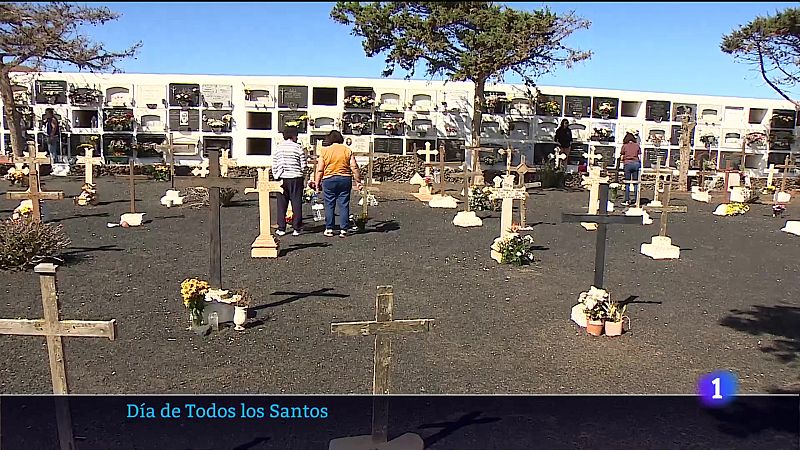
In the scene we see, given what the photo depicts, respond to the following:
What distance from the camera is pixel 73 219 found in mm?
10797

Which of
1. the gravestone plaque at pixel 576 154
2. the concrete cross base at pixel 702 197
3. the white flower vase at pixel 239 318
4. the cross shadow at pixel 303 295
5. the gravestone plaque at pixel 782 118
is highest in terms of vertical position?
the gravestone plaque at pixel 782 118

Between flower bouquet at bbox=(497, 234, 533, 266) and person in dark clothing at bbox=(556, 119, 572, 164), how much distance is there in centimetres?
1304

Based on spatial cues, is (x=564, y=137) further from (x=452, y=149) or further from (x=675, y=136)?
(x=675, y=136)

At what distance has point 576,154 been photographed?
70.0ft

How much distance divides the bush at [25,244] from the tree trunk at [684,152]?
57.4ft

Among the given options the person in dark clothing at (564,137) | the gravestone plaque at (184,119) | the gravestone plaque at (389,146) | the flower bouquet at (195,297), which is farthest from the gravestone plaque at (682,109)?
the flower bouquet at (195,297)

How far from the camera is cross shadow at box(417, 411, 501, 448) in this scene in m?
3.45

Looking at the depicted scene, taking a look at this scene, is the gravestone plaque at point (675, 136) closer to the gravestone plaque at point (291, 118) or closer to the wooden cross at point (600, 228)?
the gravestone plaque at point (291, 118)

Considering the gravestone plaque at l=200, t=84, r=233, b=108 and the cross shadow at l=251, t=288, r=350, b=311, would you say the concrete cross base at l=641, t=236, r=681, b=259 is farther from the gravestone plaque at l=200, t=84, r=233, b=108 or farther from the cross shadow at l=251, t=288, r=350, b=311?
the gravestone plaque at l=200, t=84, r=233, b=108

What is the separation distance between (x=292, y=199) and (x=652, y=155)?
1599 cm

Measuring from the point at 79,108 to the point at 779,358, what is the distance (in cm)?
2091

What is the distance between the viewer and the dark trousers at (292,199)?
356 inches

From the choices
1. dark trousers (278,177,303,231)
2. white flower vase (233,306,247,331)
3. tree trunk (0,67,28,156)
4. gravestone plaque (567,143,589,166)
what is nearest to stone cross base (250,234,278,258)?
dark trousers (278,177,303,231)

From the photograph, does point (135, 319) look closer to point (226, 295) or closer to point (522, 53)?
point (226, 295)
